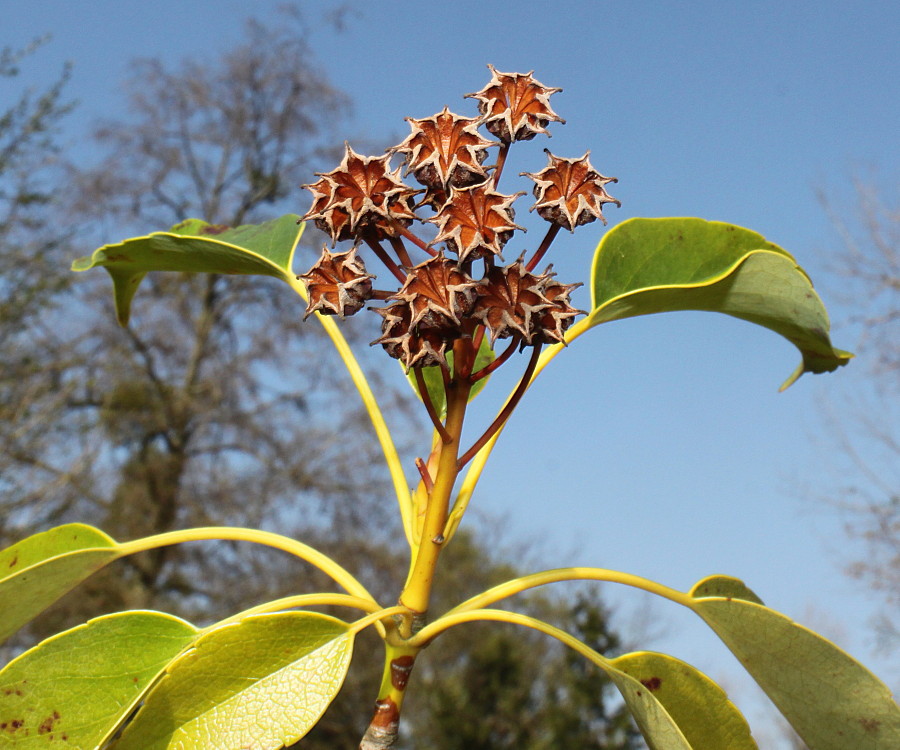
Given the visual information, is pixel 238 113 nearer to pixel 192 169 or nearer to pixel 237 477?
pixel 192 169

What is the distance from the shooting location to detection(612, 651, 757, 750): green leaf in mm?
1121

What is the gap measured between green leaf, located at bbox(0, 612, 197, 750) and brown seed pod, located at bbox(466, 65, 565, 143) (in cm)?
77

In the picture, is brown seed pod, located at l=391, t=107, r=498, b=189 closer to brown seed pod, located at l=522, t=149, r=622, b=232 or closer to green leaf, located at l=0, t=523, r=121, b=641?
brown seed pod, located at l=522, t=149, r=622, b=232

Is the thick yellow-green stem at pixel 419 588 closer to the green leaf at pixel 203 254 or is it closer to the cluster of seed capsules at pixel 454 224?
the cluster of seed capsules at pixel 454 224

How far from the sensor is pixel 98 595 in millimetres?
11797

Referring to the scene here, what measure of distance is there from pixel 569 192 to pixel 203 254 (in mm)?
734

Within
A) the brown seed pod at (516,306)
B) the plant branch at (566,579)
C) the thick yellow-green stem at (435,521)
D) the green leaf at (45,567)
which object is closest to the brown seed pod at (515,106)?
the brown seed pod at (516,306)

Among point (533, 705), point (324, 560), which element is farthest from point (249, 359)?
point (324, 560)

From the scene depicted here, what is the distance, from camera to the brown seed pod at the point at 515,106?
1.12 m

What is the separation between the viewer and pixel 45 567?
1131 millimetres

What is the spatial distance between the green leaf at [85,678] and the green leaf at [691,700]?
0.60m

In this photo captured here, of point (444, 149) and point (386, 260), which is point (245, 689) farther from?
point (444, 149)

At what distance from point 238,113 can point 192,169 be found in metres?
1.27

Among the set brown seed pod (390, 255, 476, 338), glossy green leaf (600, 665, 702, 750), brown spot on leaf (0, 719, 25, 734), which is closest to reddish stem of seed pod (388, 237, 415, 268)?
brown seed pod (390, 255, 476, 338)
